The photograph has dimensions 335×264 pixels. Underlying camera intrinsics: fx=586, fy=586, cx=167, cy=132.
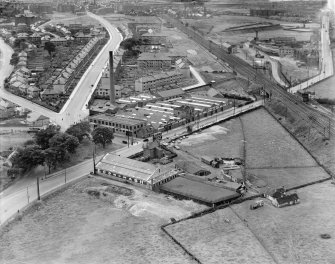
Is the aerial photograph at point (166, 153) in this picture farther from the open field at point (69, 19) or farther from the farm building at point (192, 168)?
the open field at point (69, 19)

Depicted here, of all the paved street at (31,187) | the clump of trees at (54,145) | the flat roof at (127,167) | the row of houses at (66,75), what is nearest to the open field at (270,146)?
the flat roof at (127,167)

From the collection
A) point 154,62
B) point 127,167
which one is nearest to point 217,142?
point 127,167

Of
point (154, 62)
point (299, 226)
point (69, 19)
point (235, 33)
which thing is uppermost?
point (69, 19)

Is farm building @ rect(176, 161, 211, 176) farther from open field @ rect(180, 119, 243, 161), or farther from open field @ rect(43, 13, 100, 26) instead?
open field @ rect(43, 13, 100, 26)

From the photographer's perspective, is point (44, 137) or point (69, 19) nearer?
point (44, 137)

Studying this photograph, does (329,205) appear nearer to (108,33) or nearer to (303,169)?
(303,169)

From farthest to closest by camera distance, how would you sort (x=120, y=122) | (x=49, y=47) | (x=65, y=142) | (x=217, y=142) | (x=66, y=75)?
(x=49, y=47) → (x=66, y=75) → (x=120, y=122) → (x=217, y=142) → (x=65, y=142)

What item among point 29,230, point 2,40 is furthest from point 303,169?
point 2,40

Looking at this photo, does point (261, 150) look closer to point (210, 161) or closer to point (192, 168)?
point (210, 161)
